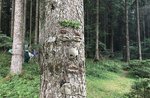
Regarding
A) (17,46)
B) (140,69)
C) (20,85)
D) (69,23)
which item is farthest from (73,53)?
(140,69)

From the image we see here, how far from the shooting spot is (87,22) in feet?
112

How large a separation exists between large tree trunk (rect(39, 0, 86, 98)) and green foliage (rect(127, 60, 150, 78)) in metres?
15.0

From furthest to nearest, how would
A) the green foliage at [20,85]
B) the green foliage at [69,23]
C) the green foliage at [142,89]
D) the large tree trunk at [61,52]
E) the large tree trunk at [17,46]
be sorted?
1. the large tree trunk at [17,46]
2. the green foliage at [20,85]
3. the green foliage at [142,89]
4. the green foliage at [69,23]
5. the large tree trunk at [61,52]

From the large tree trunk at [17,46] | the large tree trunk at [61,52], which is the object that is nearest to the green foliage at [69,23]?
the large tree trunk at [61,52]

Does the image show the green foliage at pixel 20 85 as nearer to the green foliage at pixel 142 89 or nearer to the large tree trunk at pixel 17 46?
the large tree trunk at pixel 17 46

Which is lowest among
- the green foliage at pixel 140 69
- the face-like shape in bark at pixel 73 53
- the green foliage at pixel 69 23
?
the green foliage at pixel 140 69

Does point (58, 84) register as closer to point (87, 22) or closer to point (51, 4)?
point (51, 4)

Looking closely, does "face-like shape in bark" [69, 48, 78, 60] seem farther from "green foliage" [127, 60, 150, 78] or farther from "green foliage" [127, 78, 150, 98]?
"green foliage" [127, 60, 150, 78]

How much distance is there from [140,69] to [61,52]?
641 inches

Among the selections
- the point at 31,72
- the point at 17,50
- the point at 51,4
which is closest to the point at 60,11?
the point at 51,4

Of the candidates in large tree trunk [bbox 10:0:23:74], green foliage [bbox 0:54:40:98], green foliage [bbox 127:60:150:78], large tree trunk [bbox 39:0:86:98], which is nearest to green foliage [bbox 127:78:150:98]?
green foliage [bbox 0:54:40:98]

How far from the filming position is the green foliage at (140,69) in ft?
58.2

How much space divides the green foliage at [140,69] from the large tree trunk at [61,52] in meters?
15.0

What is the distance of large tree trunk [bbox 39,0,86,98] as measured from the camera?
103 inches
